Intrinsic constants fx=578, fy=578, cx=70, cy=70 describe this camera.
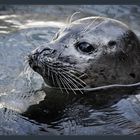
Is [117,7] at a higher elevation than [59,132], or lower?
higher

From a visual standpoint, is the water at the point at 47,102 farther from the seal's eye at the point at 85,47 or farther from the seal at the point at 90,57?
the seal's eye at the point at 85,47

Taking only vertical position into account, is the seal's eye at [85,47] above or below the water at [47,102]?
above

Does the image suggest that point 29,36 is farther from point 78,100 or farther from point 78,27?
point 78,100

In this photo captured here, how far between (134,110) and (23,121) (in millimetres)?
975

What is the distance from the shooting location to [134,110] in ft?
16.4

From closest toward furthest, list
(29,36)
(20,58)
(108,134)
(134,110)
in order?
(108,134) → (134,110) → (20,58) → (29,36)

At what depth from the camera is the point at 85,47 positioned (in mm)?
5402

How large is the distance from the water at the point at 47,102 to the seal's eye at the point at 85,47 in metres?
0.44

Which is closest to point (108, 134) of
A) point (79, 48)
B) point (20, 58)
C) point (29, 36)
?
point (79, 48)

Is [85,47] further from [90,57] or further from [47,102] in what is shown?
[47,102]

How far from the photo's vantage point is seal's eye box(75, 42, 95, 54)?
5406 mm

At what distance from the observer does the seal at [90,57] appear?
17.4 ft

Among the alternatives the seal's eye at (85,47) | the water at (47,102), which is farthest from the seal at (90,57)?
the water at (47,102)

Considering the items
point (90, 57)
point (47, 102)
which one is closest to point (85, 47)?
point (90, 57)
